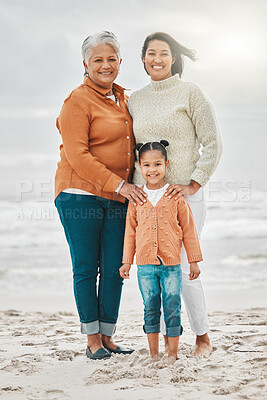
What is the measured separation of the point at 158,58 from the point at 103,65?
33cm

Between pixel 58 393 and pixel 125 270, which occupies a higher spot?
pixel 125 270

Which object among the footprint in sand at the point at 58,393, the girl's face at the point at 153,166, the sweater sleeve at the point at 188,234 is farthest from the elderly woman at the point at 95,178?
the footprint in sand at the point at 58,393

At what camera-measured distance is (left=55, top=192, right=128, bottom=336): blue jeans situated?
2949 mm

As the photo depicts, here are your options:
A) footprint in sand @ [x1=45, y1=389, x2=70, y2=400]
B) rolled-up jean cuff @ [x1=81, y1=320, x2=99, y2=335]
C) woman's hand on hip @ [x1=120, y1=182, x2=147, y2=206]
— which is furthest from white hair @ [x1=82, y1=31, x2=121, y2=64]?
footprint in sand @ [x1=45, y1=389, x2=70, y2=400]

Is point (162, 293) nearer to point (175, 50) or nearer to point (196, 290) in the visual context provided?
point (196, 290)

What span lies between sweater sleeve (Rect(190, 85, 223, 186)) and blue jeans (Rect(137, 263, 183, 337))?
56 cm

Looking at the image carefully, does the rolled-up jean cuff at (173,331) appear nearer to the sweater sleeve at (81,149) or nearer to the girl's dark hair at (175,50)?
the sweater sleeve at (81,149)

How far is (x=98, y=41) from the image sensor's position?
2893mm

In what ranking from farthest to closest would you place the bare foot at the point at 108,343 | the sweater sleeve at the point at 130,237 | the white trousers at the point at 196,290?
the bare foot at the point at 108,343
the white trousers at the point at 196,290
the sweater sleeve at the point at 130,237

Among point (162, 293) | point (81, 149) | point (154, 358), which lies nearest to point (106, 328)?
point (154, 358)

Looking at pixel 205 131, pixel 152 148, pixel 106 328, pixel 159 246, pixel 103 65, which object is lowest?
pixel 106 328

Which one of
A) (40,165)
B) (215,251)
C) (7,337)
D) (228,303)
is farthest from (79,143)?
(40,165)

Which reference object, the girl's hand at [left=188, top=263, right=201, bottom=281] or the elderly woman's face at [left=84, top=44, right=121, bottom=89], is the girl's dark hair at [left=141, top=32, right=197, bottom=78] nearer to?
the elderly woman's face at [left=84, top=44, right=121, bottom=89]

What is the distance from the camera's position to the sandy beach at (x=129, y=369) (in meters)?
2.33
